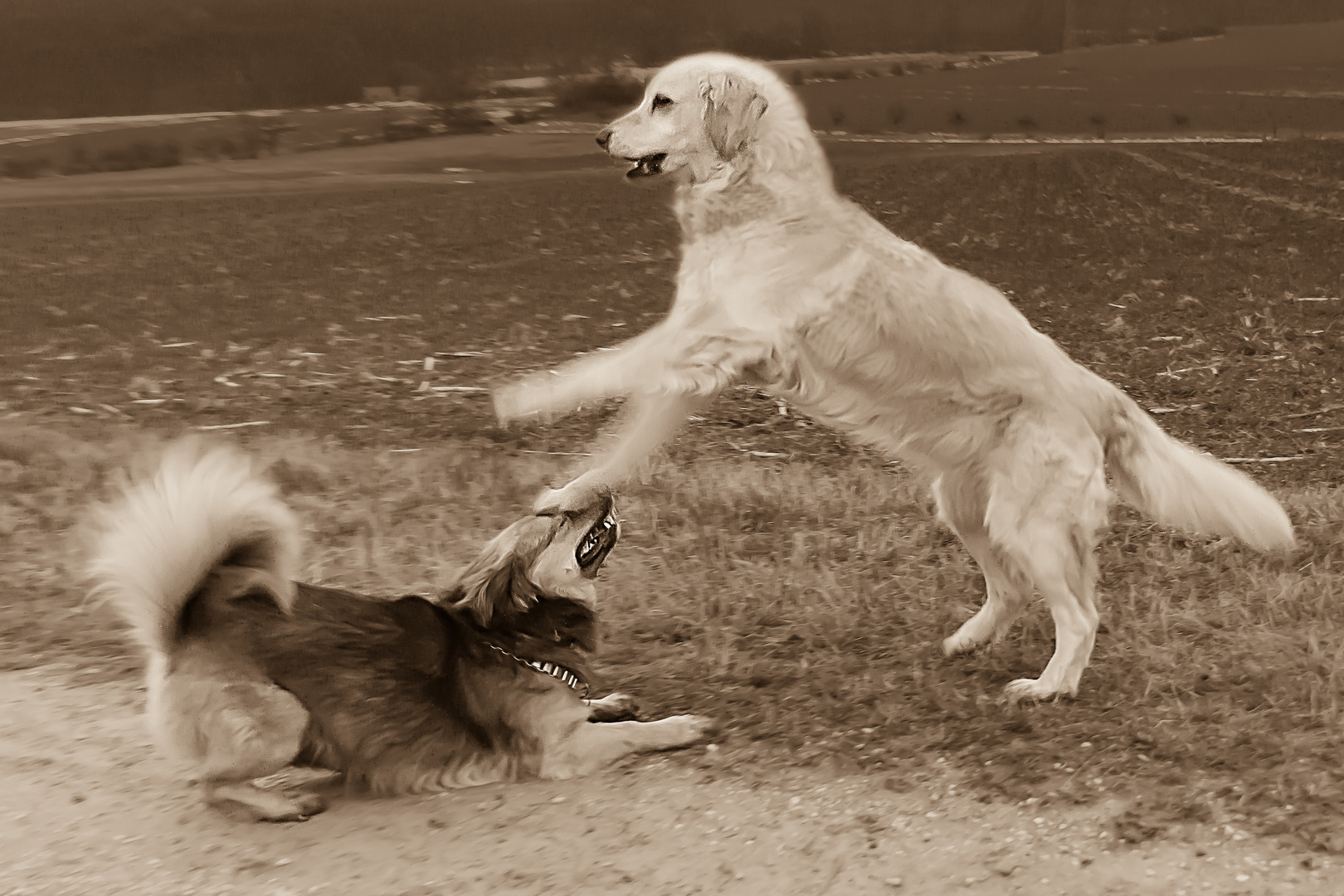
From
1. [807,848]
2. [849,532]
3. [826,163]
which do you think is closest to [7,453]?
[849,532]

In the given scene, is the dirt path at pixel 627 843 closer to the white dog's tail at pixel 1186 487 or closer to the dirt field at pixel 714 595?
the dirt field at pixel 714 595

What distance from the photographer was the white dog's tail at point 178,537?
323cm

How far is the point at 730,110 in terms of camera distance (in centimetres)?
423

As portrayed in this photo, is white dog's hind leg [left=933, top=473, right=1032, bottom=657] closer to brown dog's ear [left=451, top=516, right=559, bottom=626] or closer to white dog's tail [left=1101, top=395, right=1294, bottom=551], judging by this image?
white dog's tail [left=1101, top=395, right=1294, bottom=551]

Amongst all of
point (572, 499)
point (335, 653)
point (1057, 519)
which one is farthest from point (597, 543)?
point (1057, 519)

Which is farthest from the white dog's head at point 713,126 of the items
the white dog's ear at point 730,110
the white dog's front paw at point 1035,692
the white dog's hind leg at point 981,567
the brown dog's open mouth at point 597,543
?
the white dog's front paw at point 1035,692

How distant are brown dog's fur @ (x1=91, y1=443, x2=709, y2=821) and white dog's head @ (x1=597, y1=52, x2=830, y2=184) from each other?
1.31m

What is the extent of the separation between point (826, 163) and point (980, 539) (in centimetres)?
137

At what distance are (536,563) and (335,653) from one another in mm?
587

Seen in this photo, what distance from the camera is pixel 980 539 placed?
4270 mm

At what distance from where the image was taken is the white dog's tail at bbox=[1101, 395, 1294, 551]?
3.95 m

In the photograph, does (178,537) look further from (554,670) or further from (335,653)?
(554,670)

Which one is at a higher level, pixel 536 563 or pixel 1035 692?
pixel 536 563

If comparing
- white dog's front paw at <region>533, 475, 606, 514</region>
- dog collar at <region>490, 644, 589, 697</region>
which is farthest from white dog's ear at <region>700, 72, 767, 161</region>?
dog collar at <region>490, 644, 589, 697</region>
